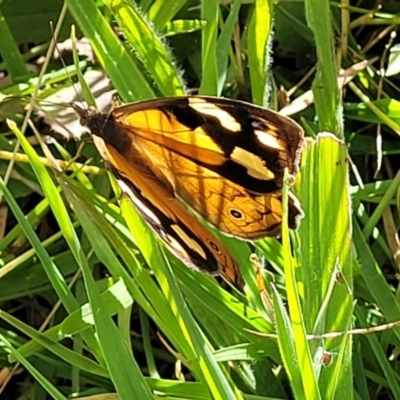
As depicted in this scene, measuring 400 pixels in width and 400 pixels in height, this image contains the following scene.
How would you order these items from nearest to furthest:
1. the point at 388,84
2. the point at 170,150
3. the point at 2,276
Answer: the point at 170,150 < the point at 2,276 < the point at 388,84

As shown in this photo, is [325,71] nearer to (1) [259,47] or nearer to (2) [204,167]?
(1) [259,47]

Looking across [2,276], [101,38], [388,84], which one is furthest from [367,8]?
[2,276]

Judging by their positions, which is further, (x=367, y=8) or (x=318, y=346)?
(x=367, y=8)

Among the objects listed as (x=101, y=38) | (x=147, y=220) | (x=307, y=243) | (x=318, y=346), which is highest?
(x=101, y=38)

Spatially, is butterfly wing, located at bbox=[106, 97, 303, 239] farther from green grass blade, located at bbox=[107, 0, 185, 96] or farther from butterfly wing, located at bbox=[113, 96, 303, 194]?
green grass blade, located at bbox=[107, 0, 185, 96]

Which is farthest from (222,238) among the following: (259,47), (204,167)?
(259,47)

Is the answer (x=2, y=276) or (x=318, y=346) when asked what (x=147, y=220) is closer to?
(x=318, y=346)

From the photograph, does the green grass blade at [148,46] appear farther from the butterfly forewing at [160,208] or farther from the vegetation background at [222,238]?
the butterfly forewing at [160,208]
